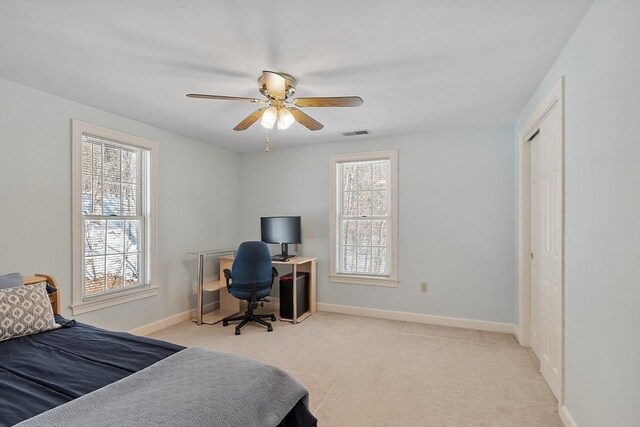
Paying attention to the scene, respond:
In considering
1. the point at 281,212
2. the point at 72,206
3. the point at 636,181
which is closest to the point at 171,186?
the point at 72,206

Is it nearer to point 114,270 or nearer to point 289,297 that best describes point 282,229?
point 289,297

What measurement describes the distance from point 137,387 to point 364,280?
3448mm

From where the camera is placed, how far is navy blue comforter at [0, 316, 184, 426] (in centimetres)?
130

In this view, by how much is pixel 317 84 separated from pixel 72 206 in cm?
252

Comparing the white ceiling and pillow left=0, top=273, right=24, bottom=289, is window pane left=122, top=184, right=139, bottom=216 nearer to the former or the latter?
the white ceiling

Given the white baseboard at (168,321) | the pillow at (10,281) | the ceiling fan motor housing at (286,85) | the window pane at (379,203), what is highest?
the ceiling fan motor housing at (286,85)

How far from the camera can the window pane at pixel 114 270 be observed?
350 centimetres

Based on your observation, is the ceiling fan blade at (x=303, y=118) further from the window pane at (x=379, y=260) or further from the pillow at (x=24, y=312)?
the window pane at (x=379, y=260)

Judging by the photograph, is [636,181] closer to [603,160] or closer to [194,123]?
[603,160]

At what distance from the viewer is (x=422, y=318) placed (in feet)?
13.8

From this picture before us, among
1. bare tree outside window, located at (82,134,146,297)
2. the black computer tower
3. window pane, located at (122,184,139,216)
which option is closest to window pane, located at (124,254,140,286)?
bare tree outside window, located at (82,134,146,297)

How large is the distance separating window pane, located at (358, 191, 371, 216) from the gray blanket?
127 inches

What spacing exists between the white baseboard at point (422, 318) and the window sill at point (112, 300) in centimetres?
224

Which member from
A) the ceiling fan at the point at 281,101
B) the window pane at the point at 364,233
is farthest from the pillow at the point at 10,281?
the window pane at the point at 364,233
